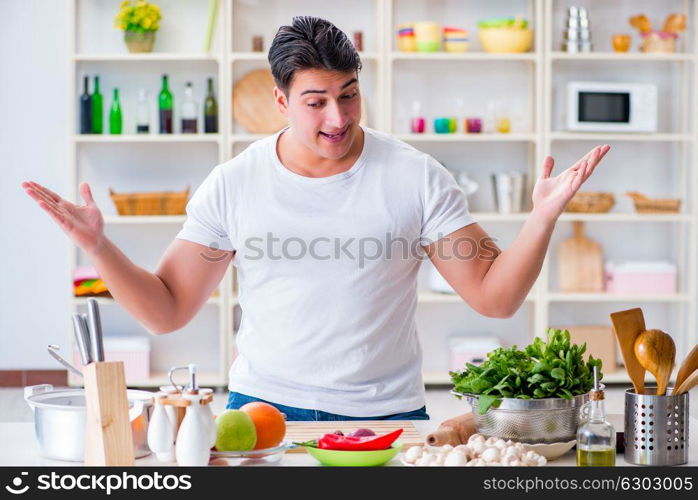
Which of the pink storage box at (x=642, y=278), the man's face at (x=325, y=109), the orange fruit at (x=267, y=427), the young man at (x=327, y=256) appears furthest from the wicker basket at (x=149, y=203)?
the orange fruit at (x=267, y=427)

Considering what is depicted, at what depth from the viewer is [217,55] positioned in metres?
4.94

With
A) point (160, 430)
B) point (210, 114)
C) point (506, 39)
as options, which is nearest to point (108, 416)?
point (160, 430)

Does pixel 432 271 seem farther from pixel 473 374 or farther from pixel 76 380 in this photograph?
pixel 473 374

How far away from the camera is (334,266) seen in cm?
208

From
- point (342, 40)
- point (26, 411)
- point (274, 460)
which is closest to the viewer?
point (274, 460)

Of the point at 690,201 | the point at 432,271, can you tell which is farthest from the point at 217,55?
the point at 690,201

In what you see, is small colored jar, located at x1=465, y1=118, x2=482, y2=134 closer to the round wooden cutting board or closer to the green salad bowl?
the round wooden cutting board

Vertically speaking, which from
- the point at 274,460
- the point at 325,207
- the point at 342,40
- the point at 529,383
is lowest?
the point at 274,460

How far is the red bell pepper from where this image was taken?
1.60m

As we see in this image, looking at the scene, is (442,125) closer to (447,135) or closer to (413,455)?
(447,135)

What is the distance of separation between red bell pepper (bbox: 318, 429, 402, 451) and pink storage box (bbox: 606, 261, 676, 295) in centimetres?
375

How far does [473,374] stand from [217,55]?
3.54 metres

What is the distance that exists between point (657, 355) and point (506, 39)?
357cm

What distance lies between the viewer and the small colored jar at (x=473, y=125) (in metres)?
5.05
